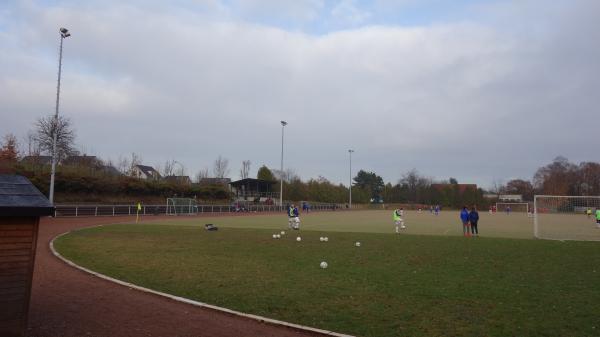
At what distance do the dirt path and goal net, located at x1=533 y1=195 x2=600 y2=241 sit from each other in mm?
24718

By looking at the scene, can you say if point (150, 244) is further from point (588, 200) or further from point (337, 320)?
point (588, 200)

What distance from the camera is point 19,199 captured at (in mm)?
5730

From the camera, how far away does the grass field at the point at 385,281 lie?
7508mm

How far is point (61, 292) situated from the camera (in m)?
9.54

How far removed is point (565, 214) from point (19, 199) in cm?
3284

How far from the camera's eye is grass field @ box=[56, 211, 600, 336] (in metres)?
7.51

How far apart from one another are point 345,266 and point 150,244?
30.2 feet

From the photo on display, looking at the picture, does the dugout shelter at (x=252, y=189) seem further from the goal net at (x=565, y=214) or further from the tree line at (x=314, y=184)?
the goal net at (x=565, y=214)

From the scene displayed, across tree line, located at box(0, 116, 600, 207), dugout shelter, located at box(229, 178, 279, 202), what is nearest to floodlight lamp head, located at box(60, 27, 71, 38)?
tree line, located at box(0, 116, 600, 207)

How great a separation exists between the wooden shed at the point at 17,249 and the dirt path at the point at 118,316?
2.53 feet

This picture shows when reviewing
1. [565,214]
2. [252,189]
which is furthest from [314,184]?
[565,214]

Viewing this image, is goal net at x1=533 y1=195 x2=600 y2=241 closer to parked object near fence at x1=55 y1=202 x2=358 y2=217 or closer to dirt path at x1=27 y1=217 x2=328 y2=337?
dirt path at x1=27 y1=217 x2=328 y2=337

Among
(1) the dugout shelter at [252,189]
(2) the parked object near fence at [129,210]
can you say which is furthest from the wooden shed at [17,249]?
(1) the dugout shelter at [252,189]

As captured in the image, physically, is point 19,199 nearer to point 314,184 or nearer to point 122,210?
point 122,210
